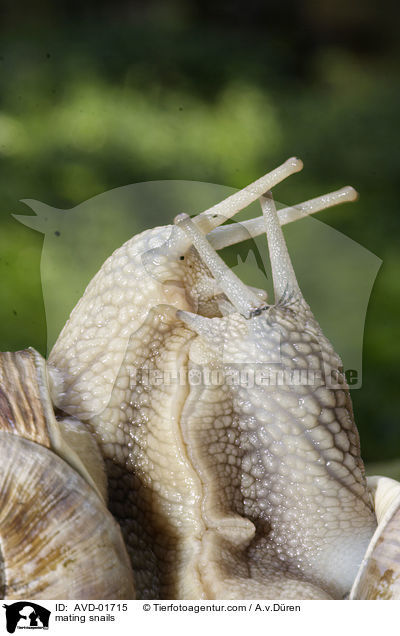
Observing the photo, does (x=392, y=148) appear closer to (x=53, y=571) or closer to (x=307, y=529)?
(x=307, y=529)

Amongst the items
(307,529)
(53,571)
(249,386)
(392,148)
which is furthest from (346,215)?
(53,571)
